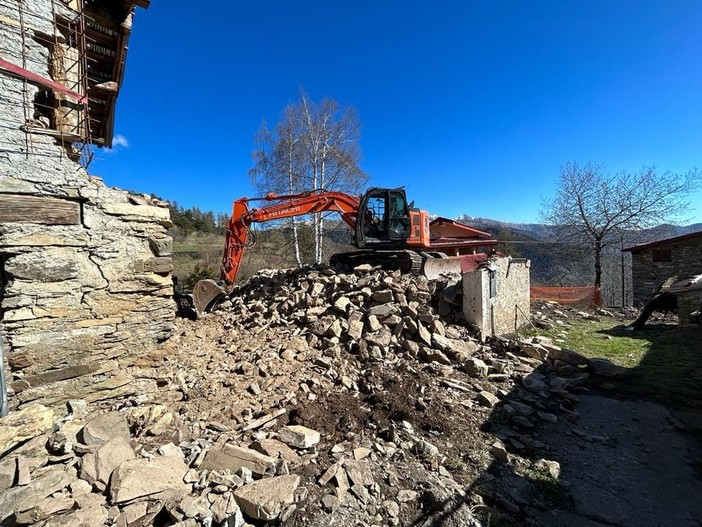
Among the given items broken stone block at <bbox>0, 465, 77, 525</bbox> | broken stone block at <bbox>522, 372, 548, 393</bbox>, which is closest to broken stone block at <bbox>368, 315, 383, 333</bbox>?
broken stone block at <bbox>522, 372, 548, 393</bbox>

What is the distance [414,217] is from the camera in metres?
8.95

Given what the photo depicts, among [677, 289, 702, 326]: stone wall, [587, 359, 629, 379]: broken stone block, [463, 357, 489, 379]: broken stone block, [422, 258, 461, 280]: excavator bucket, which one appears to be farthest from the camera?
[677, 289, 702, 326]: stone wall

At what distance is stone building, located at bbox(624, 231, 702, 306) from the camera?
1211 cm

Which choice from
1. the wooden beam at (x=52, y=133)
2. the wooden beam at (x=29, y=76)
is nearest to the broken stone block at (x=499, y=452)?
the wooden beam at (x=52, y=133)

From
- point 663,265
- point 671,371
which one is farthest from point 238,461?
point 663,265

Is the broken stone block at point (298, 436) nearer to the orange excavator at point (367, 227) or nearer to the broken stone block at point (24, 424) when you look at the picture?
the broken stone block at point (24, 424)

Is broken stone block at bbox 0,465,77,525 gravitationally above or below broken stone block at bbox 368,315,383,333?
below

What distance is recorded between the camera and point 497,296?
703cm

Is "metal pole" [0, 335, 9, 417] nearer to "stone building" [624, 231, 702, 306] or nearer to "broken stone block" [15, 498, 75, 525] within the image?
"broken stone block" [15, 498, 75, 525]

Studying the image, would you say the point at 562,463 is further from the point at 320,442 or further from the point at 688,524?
the point at 320,442

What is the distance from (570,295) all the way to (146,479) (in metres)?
15.1

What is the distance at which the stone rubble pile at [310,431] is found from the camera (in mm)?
2369

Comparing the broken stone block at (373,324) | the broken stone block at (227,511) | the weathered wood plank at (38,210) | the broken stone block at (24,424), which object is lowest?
the broken stone block at (227,511)

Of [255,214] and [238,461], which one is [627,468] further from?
[255,214]
